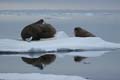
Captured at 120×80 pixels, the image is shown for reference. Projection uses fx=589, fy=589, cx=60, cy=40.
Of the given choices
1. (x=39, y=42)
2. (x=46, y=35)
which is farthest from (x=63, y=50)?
(x=46, y=35)

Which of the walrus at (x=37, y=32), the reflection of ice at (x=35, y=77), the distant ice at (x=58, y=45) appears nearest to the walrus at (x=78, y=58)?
the distant ice at (x=58, y=45)

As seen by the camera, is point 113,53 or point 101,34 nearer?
point 113,53

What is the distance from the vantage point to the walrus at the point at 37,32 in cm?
1590

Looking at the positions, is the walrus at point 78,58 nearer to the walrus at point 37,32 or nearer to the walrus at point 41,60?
the walrus at point 41,60

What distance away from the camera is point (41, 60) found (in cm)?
1317

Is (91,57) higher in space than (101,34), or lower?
higher

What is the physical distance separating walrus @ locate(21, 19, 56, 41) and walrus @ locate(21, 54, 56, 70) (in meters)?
2.15

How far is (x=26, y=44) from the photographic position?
47.2 feet

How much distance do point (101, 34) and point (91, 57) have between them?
6430 millimetres

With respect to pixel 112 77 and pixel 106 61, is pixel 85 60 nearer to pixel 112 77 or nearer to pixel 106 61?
pixel 106 61

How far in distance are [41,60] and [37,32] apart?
2873 mm

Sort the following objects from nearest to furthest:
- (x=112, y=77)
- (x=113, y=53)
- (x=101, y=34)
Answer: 1. (x=112, y=77)
2. (x=113, y=53)
3. (x=101, y=34)

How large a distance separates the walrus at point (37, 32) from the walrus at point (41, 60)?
84.8 inches

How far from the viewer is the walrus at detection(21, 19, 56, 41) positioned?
15.9 metres
